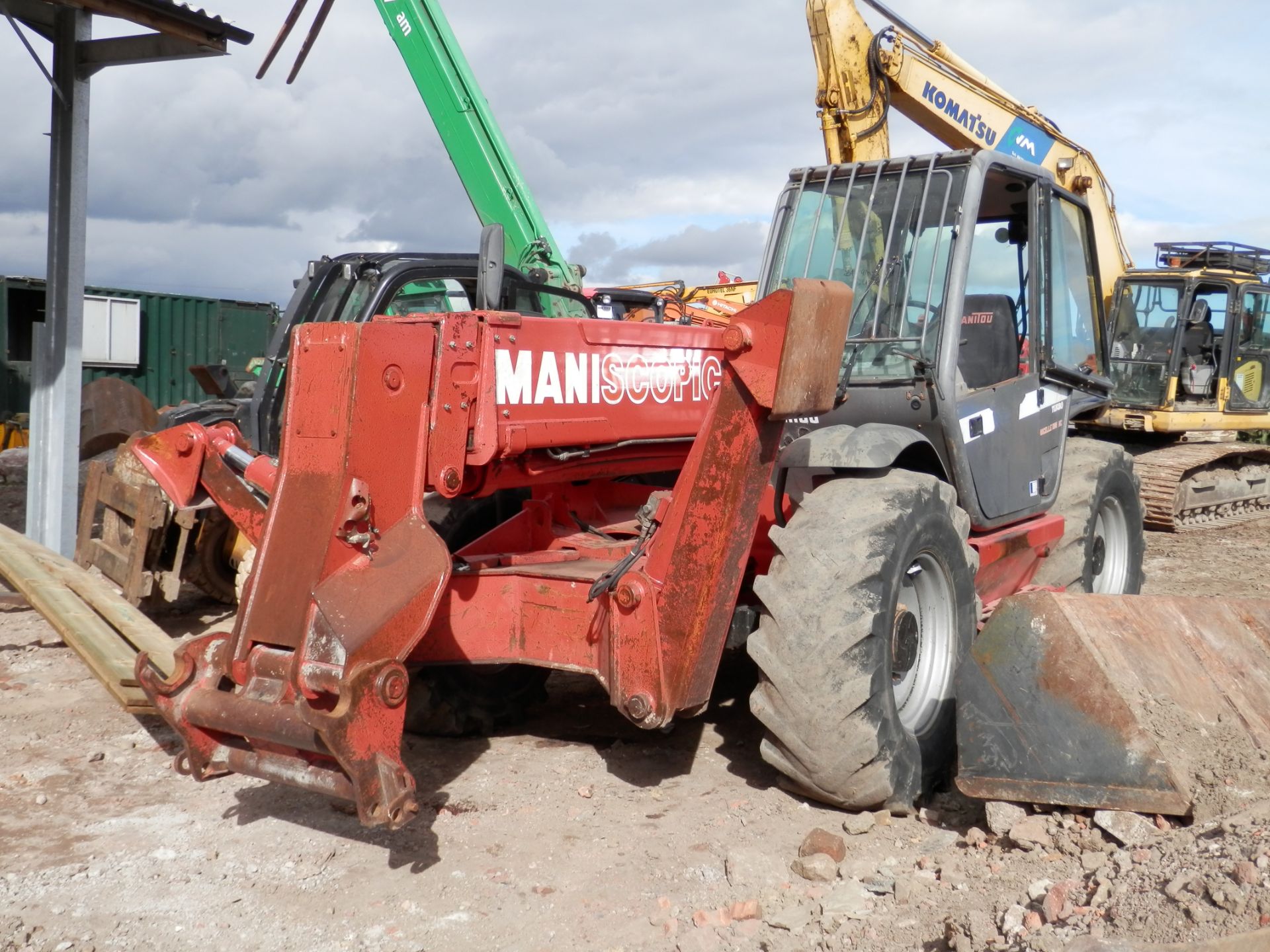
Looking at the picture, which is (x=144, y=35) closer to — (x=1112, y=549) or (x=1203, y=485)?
(x=1112, y=549)

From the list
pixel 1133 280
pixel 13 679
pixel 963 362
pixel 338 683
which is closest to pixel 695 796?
pixel 338 683

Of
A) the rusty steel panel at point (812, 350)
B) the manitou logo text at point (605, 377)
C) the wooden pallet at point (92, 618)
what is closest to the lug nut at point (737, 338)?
the rusty steel panel at point (812, 350)

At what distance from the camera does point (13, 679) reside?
577cm

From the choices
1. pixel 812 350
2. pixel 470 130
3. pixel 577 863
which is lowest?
pixel 577 863

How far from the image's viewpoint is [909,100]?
809 cm

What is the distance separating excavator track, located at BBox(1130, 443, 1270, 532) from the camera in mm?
10523

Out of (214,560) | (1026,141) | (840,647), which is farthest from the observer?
(1026,141)

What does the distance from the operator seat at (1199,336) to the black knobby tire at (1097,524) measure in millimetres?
6031

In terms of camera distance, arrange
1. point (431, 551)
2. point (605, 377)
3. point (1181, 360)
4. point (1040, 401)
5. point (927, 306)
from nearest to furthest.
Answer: point (431, 551) → point (605, 377) → point (927, 306) → point (1040, 401) → point (1181, 360)

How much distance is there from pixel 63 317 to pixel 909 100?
577cm

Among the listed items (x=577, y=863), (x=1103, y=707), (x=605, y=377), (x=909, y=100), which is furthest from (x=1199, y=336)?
(x=577, y=863)

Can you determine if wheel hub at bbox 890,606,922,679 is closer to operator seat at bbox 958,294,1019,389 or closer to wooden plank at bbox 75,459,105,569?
operator seat at bbox 958,294,1019,389

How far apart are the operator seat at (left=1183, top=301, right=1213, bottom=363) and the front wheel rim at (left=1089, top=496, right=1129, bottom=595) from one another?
6138mm

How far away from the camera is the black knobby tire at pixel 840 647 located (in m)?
3.68
